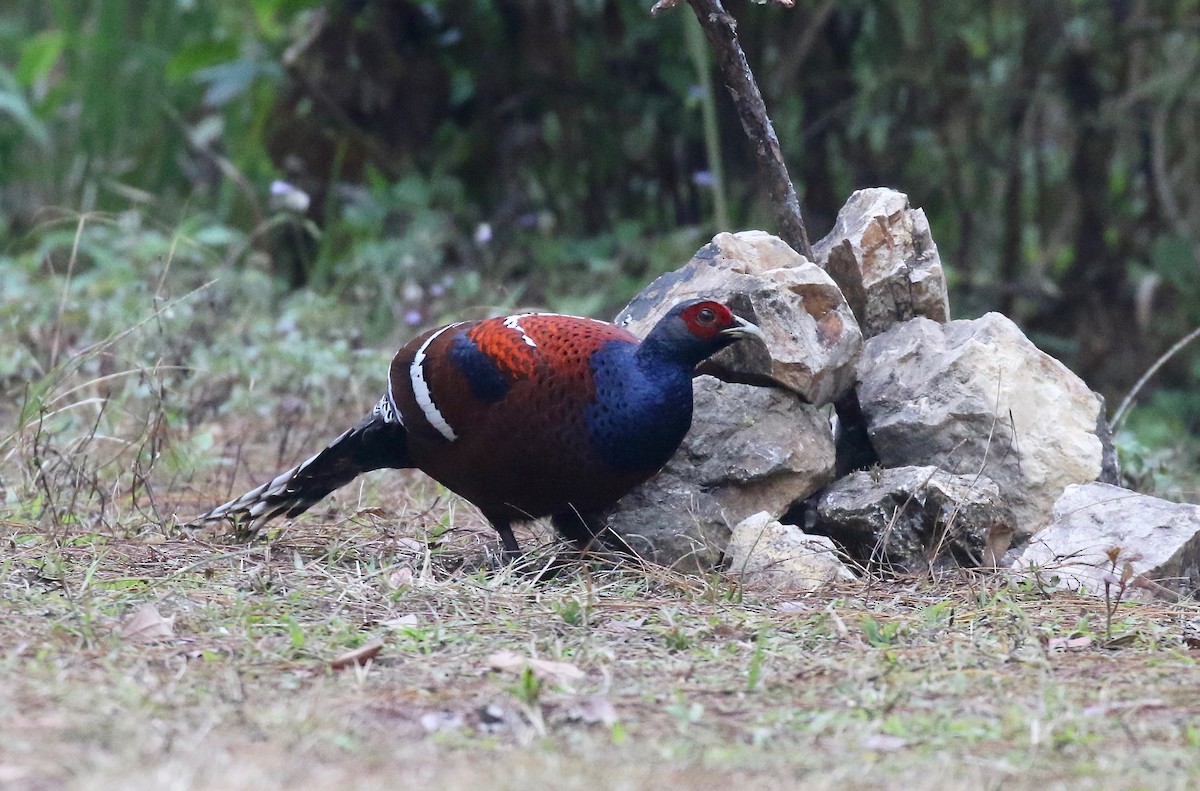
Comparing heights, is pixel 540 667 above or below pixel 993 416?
below

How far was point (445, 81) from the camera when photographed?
7539mm

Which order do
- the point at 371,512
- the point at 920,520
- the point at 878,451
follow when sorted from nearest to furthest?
the point at 920,520 < the point at 878,451 < the point at 371,512

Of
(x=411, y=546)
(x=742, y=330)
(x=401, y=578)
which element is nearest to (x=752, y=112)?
(x=742, y=330)

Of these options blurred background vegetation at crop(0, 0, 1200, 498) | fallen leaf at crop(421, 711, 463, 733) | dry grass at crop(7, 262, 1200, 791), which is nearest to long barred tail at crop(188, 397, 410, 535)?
dry grass at crop(7, 262, 1200, 791)

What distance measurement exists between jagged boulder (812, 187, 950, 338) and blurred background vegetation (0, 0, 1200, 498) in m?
2.53

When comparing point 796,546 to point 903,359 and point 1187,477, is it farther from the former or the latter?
point 1187,477

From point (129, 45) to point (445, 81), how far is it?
5.50 feet

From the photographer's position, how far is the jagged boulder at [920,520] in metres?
3.39

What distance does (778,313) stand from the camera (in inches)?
142

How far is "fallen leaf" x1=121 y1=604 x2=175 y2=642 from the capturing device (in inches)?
110

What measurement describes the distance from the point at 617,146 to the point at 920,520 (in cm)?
447

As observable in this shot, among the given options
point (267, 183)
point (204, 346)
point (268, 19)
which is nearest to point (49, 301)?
point (204, 346)

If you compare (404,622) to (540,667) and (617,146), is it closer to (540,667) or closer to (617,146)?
(540,667)

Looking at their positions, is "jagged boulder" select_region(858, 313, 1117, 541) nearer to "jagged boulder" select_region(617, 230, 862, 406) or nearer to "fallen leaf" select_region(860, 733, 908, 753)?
"jagged boulder" select_region(617, 230, 862, 406)
